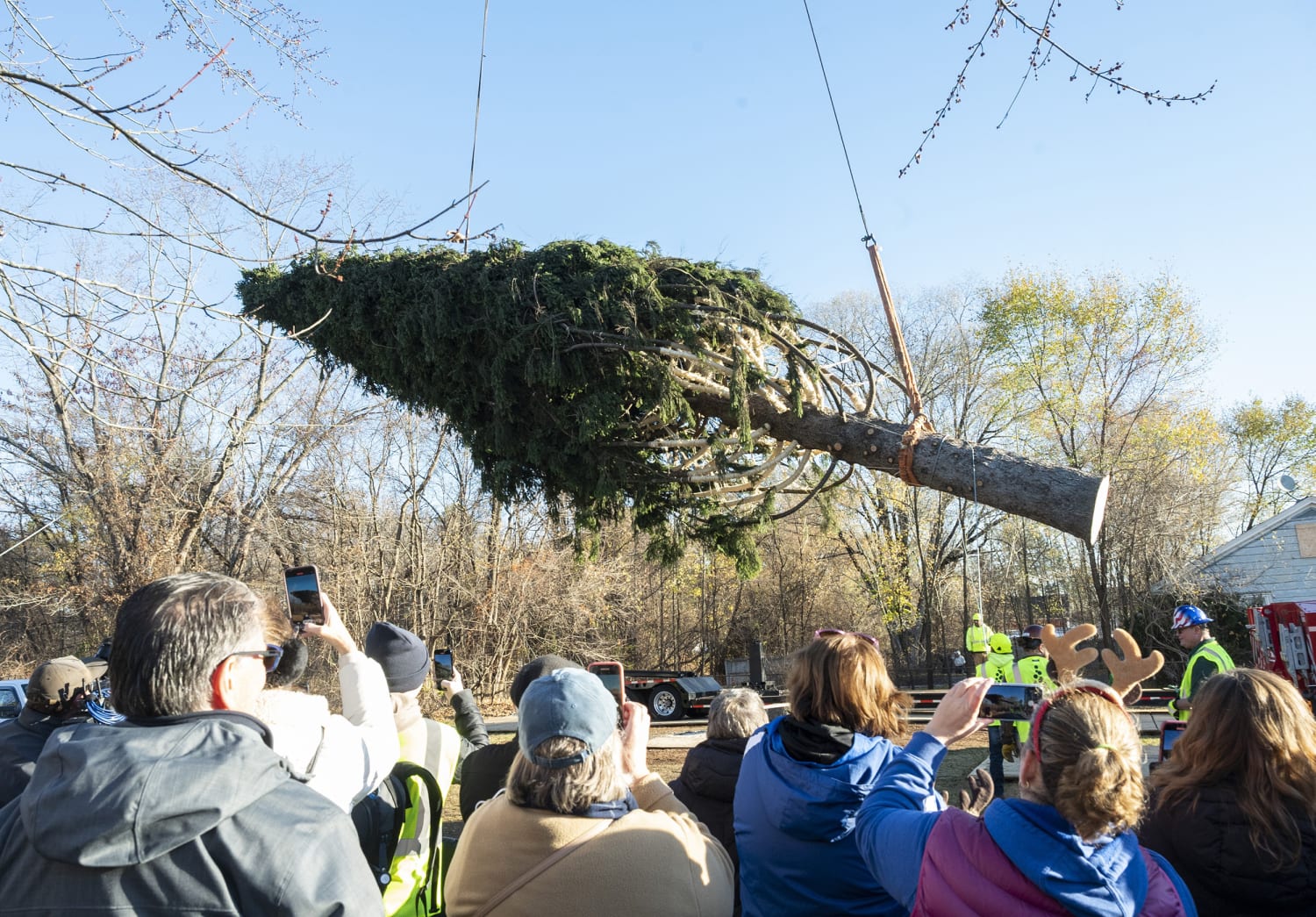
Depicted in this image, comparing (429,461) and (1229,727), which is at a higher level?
(429,461)

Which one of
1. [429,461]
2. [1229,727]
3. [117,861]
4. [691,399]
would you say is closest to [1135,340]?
[429,461]

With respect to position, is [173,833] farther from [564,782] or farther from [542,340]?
[542,340]

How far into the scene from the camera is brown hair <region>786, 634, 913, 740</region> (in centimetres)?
282

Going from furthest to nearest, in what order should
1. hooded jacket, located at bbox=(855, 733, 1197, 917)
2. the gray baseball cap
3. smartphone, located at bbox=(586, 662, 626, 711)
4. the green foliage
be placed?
the green foliage < smartphone, located at bbox=(586, 662, 626, 711) < the gray baseball cap < hooded jacket, located at bbox=(855, 733, 1197, 917)

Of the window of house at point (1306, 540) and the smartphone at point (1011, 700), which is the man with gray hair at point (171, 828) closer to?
the smartphone at point (1011, 700)

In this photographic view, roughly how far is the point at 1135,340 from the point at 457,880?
30.2 metres

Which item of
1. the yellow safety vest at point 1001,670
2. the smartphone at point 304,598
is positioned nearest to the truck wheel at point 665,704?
the yellow safety vest at point 1001,670

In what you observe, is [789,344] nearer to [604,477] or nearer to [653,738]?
[604,477]

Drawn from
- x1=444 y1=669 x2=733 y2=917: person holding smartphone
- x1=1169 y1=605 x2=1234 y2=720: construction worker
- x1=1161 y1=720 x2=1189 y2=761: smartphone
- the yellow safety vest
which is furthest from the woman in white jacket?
the yellow safety vest

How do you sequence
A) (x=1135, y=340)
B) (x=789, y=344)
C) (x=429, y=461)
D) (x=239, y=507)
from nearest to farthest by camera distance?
(x=789, y=344)
(x=239, y=507)
(x=429, y=461)
(x=1135, y=340)

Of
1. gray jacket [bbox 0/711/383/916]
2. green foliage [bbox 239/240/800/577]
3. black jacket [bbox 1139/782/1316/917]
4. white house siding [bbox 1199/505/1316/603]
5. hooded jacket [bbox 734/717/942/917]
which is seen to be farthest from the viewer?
white house siding [bbox 1199/505/1316/603]

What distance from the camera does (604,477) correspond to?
340 inches

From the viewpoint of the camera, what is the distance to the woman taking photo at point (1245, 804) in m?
2.50

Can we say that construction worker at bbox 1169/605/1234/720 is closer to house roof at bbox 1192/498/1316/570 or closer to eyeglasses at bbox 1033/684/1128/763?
eyeglasses at bbox 1033/684/1128/763
